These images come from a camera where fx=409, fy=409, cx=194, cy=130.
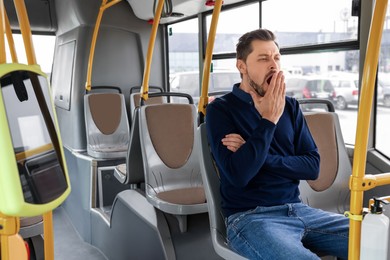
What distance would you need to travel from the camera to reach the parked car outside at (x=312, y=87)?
11.2ft

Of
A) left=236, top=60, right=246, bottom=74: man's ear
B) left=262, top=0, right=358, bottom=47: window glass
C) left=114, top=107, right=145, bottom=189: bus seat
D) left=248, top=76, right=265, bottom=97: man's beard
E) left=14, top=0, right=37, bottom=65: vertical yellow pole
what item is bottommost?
left=114, top=107, right=145, bottom=189: bus seat

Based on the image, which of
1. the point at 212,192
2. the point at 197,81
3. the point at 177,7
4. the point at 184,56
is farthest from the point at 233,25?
the point at 212,192

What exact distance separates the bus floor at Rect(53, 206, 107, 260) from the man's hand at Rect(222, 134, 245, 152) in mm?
2323

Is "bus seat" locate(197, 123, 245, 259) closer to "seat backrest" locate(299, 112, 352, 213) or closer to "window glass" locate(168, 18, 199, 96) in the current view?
"seat backrest" locate(299, 112, 352, 213)

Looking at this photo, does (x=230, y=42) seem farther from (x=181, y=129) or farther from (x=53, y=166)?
(x=53, y=166)

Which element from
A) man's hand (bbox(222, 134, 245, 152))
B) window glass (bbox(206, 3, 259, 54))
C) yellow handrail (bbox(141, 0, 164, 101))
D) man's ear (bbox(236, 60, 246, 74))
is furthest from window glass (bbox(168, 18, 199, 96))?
man's hand (bbox(222, 134, 245, 152))

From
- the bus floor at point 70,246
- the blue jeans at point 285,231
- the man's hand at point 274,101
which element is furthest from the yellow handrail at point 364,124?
the bus floor at point 70,246

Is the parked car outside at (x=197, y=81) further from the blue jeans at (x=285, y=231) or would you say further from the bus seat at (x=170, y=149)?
the blue jeans at (x=285, y=231)

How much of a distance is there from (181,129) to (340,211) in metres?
1.23

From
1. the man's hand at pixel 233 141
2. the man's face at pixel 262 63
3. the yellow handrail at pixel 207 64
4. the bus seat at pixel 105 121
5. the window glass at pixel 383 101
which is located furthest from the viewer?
the bus seat at pixel 105 121

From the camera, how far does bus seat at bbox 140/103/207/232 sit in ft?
9.33

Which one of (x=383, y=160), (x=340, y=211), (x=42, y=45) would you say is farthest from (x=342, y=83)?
(x=42, y=45)

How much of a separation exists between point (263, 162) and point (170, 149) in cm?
137

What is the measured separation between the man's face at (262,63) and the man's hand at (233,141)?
245 mm
